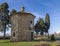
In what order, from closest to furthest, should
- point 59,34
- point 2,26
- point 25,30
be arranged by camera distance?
point 25,30
point 2,26
point 59,34

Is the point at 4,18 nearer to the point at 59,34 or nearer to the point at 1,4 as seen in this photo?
the point at 1,4

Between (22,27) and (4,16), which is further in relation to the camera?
(4,16)

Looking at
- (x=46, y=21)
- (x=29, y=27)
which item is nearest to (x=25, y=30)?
(x=29, y=27)

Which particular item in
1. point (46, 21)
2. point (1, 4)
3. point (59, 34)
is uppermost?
point (1, 4)

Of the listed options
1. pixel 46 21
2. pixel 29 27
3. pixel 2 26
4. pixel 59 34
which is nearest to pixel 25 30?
pixel 29 27

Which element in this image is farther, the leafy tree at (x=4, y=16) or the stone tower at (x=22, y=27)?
the leafy tree at (x=4, y=16)

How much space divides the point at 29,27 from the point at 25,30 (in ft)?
5.07

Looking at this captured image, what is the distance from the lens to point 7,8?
2356 inches

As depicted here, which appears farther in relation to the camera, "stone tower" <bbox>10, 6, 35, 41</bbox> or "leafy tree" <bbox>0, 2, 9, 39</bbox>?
"leafy tree" <bbox>0, 2, 9, 39</bbox>

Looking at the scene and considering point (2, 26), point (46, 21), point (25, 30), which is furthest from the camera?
point (46, 21)

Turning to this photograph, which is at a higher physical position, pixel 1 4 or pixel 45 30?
pixel 1 4

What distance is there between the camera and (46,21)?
7588cm

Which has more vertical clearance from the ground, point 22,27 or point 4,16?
point 4,16

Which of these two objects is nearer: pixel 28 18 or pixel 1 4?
pixel 28 18
